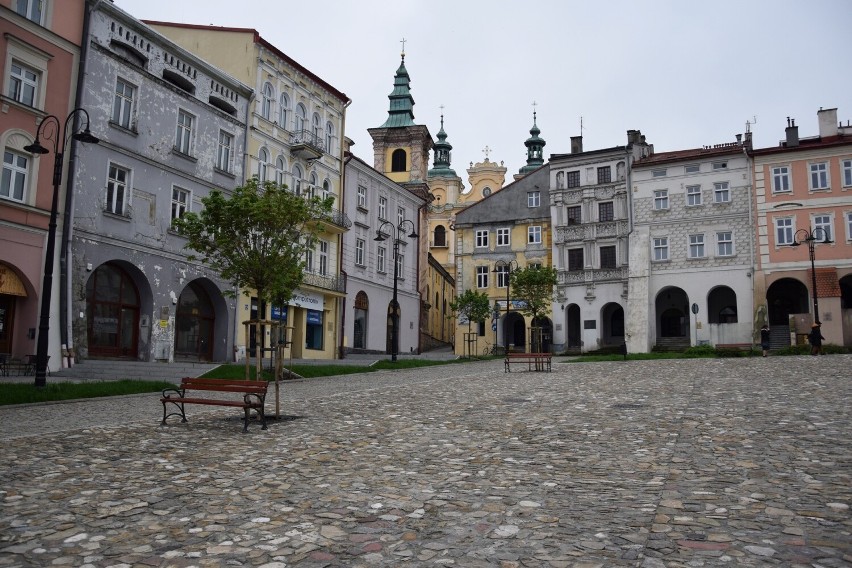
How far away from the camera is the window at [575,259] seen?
5303 centimetres

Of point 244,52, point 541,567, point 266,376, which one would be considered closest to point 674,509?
point 541,567

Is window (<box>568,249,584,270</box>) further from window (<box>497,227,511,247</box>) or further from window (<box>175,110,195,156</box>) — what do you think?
window (<box>175,110,195,156</box>)

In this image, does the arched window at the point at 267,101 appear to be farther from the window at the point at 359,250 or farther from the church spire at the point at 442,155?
the church spire at the point at 442,155

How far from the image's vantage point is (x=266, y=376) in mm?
24547

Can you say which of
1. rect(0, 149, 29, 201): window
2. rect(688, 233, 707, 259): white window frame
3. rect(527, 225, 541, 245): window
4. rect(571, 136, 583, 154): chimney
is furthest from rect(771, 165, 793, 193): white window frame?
rect(0, 149, 29, 201): window

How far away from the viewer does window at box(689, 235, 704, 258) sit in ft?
157

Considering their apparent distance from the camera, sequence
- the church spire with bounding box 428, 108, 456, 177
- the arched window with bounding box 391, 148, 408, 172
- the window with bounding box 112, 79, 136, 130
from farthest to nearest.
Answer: the church spire with bounding box 428, 108, 456, 177 → the arched window with bounding box 391, 148, 408, 172 → the window with bounding box 112, 79, 136, 130

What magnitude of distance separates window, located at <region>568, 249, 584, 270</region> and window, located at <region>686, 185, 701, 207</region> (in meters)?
8.84

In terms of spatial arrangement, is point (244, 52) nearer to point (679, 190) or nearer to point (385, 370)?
point (385, 370)

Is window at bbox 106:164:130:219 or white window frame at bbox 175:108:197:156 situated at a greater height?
white window frame at bbox 175:108:197:156

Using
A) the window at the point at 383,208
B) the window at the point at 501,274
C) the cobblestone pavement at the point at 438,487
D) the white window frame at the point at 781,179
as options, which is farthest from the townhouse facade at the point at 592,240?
the cobblestone pavement at the point at 438,487

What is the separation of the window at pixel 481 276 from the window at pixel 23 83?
40318mm

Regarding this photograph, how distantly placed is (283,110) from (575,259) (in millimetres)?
26635

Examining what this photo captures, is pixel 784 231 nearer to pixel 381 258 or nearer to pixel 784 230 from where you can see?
pixel 784 230
